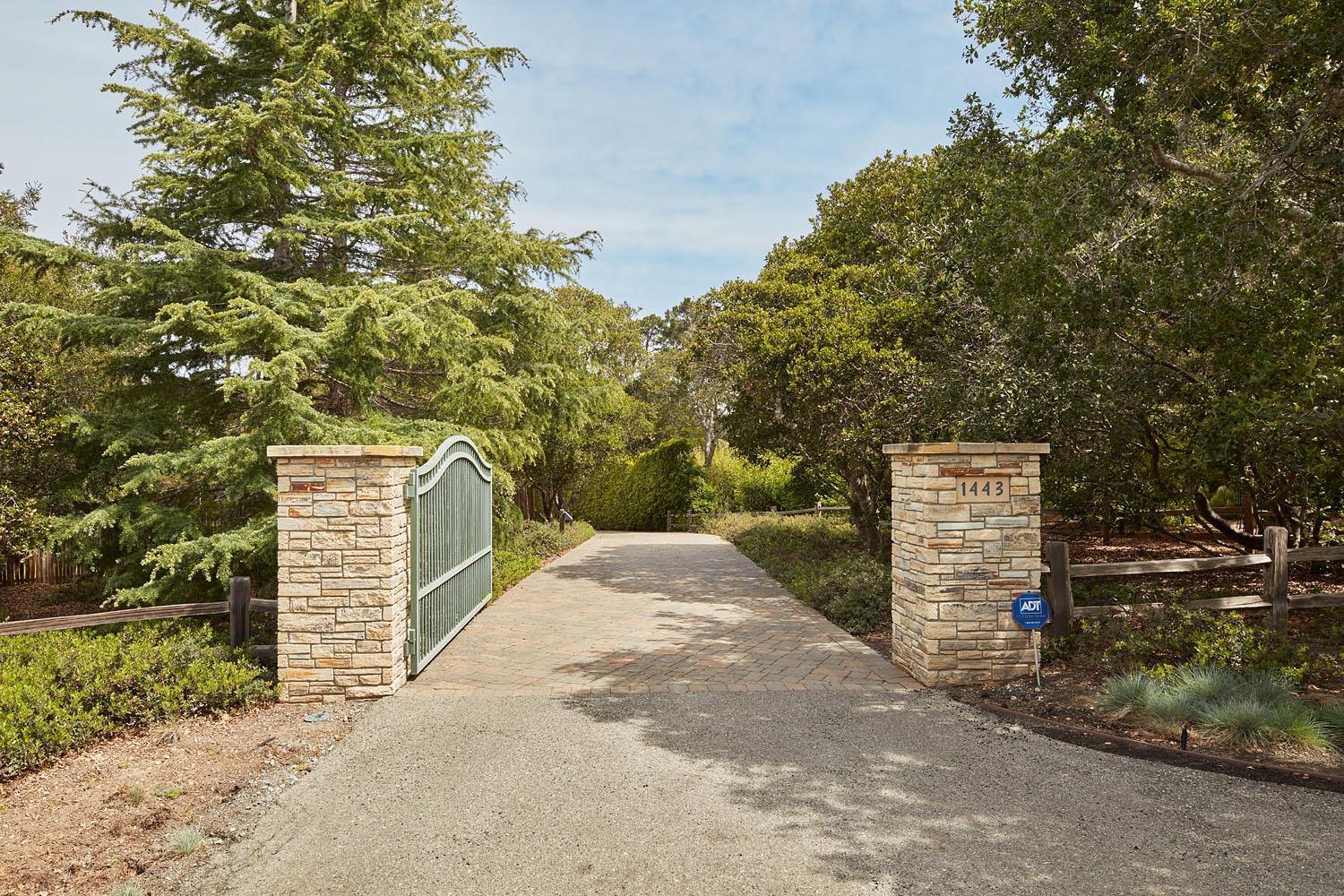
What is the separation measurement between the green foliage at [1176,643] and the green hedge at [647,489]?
18.1 m

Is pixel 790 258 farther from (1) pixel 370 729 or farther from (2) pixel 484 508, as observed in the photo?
(1) pixel 370 729

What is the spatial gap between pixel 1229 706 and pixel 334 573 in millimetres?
6355

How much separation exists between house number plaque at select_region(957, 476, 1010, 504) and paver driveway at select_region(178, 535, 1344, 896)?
63.0 inches

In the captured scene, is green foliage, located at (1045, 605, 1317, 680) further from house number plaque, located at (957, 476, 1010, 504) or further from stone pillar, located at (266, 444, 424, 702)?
stone pillar, located at (266, 444, 424, 702)

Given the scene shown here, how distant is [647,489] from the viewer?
81.5 feet

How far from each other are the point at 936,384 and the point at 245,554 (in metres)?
9.17

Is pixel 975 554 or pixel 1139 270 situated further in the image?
pixel 1139 270

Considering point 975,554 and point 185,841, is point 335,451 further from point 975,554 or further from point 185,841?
point 975,554

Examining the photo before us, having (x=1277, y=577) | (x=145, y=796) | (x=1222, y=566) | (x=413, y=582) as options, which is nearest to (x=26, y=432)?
(x=413, y=582)

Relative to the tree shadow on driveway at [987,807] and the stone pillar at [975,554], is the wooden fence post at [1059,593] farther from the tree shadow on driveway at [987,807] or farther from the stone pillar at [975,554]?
the tree shadow on driveway at [987,807]

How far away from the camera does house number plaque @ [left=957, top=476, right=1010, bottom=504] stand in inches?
224

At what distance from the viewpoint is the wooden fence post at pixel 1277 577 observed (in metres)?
6.26

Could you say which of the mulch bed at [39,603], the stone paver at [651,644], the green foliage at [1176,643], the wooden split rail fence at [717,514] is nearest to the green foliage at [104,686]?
the stone paver at [651,644]

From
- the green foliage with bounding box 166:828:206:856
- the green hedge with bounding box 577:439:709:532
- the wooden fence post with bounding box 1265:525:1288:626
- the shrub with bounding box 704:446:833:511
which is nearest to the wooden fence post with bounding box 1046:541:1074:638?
the wooden fence post with bounding box 1265:525:1288:626
